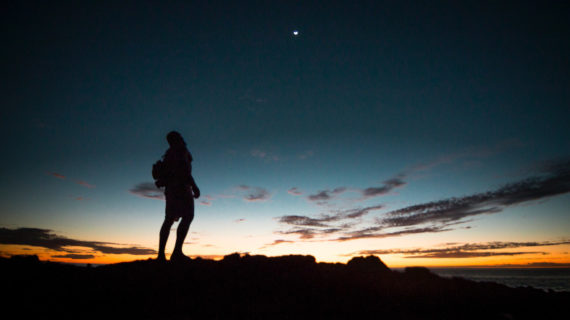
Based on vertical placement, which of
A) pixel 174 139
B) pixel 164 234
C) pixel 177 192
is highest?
pixel 174 139

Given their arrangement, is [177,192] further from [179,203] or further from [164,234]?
[164,234]

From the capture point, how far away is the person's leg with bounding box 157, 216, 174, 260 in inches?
273

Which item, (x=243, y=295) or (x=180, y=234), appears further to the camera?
(x=180, y=234)

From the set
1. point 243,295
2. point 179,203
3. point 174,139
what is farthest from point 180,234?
point 243,295

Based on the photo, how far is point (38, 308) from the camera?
3.64 m

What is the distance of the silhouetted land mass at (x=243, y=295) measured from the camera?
4.01m

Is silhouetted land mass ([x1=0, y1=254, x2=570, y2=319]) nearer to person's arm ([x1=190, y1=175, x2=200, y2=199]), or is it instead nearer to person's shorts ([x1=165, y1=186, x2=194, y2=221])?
person's shorts ([x1=165, y1=186, x2=194, y2=221])

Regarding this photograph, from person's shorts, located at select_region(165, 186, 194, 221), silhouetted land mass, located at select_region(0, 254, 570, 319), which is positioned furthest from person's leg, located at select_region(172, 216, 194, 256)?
silhouetted land mass, located at select_region(0, 254, 570, 319)

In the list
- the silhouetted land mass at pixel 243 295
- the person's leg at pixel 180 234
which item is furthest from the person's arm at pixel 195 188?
the silhouetted land mass at pixel 243 295

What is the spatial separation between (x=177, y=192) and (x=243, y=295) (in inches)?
140

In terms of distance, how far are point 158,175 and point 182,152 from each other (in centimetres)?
89

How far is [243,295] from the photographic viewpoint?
4910 mm

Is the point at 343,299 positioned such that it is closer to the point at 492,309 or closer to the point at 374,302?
the point at 374,302

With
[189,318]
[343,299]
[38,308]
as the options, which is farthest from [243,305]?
[38,308]
